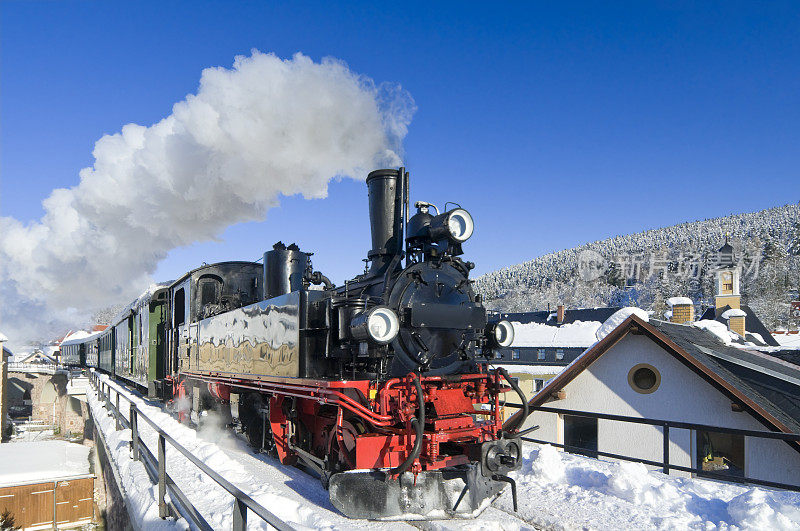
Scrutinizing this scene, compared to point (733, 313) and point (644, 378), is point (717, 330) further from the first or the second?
point (733, 313)

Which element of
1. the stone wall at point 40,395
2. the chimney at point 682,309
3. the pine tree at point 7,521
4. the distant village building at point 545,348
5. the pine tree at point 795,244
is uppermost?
the pine tree at point 795,244

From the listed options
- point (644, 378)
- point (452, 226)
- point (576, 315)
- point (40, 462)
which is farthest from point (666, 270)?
point (452, 226)

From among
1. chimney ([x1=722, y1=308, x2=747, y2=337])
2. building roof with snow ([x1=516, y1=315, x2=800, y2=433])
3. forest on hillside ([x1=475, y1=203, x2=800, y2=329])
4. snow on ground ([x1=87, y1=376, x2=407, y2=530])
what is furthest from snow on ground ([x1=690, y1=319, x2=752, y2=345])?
forest on hillside ([x1=475, y1=203, x2=800, y2=329])

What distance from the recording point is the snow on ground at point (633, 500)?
4.83m

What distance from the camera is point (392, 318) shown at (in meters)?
5.79

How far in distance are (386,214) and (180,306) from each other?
7704 mm

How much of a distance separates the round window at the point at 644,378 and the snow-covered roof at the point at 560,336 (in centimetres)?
2299

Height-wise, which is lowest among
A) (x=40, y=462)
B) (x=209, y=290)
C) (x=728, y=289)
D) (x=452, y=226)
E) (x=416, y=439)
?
(x=40, y=462)

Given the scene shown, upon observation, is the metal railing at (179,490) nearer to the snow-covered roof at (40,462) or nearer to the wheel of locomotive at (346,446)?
the wheel of locomotive at (346,446)

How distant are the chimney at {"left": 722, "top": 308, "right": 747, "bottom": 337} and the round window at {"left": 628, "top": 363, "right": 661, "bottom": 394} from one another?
21.7 metres

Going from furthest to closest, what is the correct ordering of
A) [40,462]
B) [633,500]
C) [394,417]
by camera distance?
1. [40,462]
2. [394,417]
3. [633,500]

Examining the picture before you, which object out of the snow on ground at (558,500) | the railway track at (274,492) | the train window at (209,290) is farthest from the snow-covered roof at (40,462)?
the snow on ground at (558,500)

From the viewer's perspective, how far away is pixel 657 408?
10828mm

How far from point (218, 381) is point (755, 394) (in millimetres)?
9311
